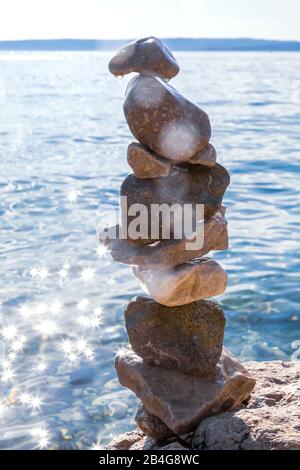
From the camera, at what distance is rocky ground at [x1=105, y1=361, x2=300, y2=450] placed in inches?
210

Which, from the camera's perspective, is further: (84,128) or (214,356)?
(84,128)

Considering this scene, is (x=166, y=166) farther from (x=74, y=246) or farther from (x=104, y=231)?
(x=74, y=246)

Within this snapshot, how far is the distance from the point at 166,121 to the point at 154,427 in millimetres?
2547

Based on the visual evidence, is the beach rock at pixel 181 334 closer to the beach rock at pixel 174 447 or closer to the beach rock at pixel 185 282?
the beach rock at pixel 185 282

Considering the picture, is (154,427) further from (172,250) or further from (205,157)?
(205,157)

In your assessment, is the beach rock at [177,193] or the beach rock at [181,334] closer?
the beach rock at [177,193]

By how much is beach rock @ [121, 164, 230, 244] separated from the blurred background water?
307cm

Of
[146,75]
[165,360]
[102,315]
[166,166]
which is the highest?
[146,75]

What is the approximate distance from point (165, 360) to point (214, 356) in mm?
426

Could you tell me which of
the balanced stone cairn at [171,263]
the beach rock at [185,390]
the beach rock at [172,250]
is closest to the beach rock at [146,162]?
the balanced stone cairn at [171,263]

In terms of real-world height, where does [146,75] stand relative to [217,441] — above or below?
above

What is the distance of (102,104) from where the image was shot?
45.5 meters

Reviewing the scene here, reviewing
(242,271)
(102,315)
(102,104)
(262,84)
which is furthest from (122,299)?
(262,84)

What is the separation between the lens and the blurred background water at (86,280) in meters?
8.42
